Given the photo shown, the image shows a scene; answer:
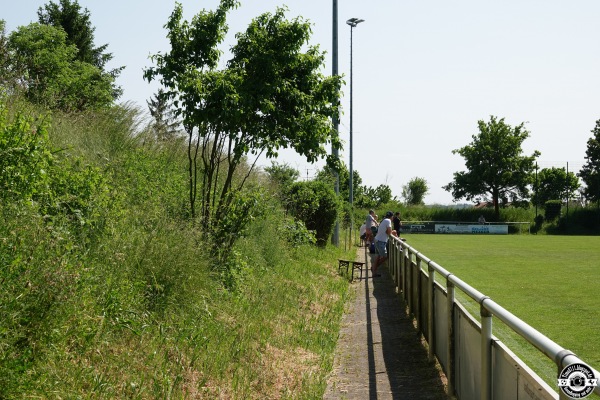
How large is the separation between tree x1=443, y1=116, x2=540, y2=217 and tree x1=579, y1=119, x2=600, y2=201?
6.35 metres

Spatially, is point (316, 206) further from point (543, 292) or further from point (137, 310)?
point (137, 310)

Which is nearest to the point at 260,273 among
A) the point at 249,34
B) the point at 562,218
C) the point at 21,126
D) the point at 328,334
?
the point at 328,334

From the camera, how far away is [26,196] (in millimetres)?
7543

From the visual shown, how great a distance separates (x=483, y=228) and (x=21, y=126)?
203ft

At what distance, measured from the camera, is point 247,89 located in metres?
12.7

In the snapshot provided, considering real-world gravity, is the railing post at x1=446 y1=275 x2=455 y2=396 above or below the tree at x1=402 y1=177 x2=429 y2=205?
below

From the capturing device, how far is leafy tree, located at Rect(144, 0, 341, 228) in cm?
1240

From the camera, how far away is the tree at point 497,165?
299 ft

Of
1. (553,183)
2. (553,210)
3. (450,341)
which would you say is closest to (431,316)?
(450,341)

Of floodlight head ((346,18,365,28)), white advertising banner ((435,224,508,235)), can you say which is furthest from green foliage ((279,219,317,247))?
white advertising banner ((435,224,508,235))

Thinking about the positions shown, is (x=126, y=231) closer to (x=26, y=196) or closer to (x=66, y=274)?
(x=26, y=196)

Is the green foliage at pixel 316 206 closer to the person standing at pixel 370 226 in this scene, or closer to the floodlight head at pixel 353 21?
the person standing at pixel 370 226

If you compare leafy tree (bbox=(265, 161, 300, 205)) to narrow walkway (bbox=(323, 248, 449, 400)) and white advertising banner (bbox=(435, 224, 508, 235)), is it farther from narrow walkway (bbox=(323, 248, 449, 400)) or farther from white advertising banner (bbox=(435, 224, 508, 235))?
white advertising banner (bbox=(435, 224, 508, 235))

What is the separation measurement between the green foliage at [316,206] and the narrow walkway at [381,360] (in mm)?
12223
